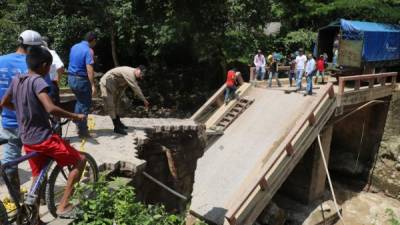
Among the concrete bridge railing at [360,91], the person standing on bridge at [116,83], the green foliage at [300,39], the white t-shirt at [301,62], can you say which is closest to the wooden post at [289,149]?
the concrete bridge railing at [360,91]

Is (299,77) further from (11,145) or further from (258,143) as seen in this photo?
(11,145)

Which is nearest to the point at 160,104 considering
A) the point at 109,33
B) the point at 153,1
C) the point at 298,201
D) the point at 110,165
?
the point at 109,33

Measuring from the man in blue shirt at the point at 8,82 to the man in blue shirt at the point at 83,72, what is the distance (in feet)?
6.87

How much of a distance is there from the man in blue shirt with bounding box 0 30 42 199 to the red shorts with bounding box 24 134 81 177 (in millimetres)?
560

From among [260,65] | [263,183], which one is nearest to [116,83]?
[263,183]

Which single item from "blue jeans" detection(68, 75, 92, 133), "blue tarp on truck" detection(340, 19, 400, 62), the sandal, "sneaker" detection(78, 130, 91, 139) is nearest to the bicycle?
the sandal

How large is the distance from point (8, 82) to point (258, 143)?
24.0 ft

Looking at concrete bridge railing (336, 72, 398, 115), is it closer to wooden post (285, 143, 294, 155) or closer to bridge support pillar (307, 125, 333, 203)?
bridge support pillar (307, 125, 333, 203)

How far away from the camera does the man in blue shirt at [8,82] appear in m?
4.18

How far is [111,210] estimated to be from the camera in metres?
3.84

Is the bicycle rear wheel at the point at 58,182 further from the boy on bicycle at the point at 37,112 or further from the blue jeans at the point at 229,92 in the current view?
the blue jeans at the point at 229,92

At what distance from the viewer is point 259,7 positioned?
17.3m

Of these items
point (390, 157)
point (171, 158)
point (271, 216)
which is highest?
point (171, 158)

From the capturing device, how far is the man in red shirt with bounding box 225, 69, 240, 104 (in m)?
12.1
